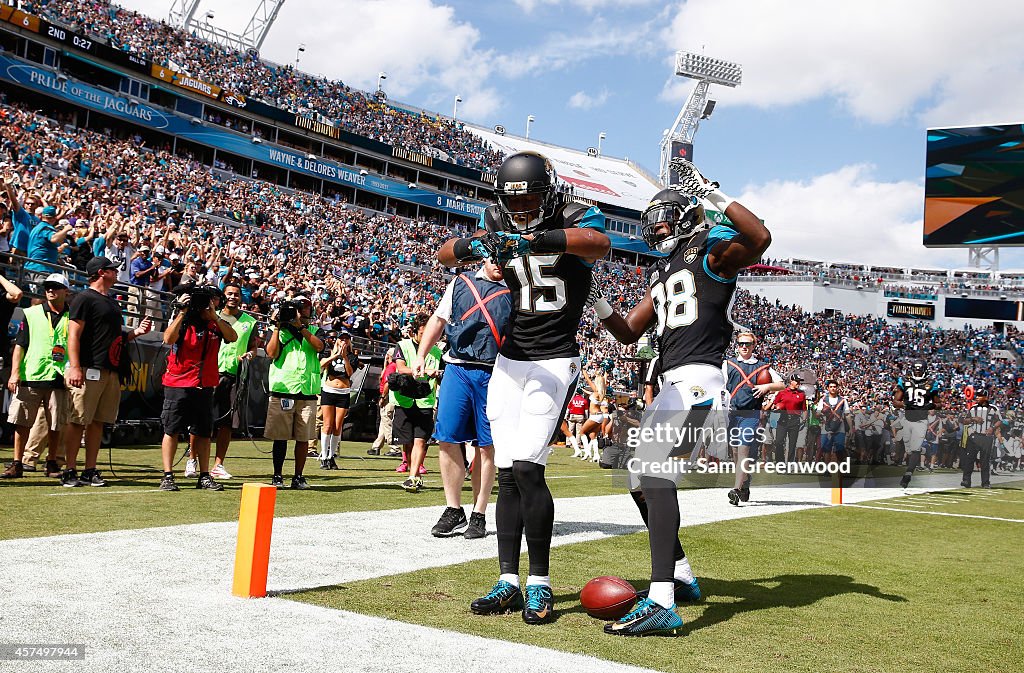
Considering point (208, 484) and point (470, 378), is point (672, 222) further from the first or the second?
point (208, 484)

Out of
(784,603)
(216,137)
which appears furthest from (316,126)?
(784,603)

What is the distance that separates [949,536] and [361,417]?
1360 centimetres

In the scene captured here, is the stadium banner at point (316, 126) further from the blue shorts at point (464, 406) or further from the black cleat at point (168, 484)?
the blue shorts at point (464, 406)

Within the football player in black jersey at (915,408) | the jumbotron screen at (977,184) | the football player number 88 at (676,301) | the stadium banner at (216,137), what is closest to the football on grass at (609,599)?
the football player number 88 at (676,301)

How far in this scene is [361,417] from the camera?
19.2 meters

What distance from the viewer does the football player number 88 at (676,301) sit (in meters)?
4.25

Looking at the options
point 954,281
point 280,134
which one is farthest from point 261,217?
point 954,281

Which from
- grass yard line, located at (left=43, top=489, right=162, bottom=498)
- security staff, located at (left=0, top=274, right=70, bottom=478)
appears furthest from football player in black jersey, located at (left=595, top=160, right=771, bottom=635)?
security staff, located at (left=0, top=274, right=70, bottom=478)

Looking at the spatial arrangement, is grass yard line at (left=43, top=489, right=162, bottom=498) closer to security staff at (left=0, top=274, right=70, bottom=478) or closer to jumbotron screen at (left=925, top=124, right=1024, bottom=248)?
security staff at (left=0, top=274, right=70, bottom=478)

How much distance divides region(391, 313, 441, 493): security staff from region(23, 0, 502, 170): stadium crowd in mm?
31901

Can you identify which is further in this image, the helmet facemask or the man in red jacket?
the man in red jacket

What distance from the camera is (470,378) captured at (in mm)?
6219

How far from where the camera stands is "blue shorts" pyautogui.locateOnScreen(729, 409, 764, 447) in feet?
33.4

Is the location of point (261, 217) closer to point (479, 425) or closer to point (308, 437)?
point (308, 437)
